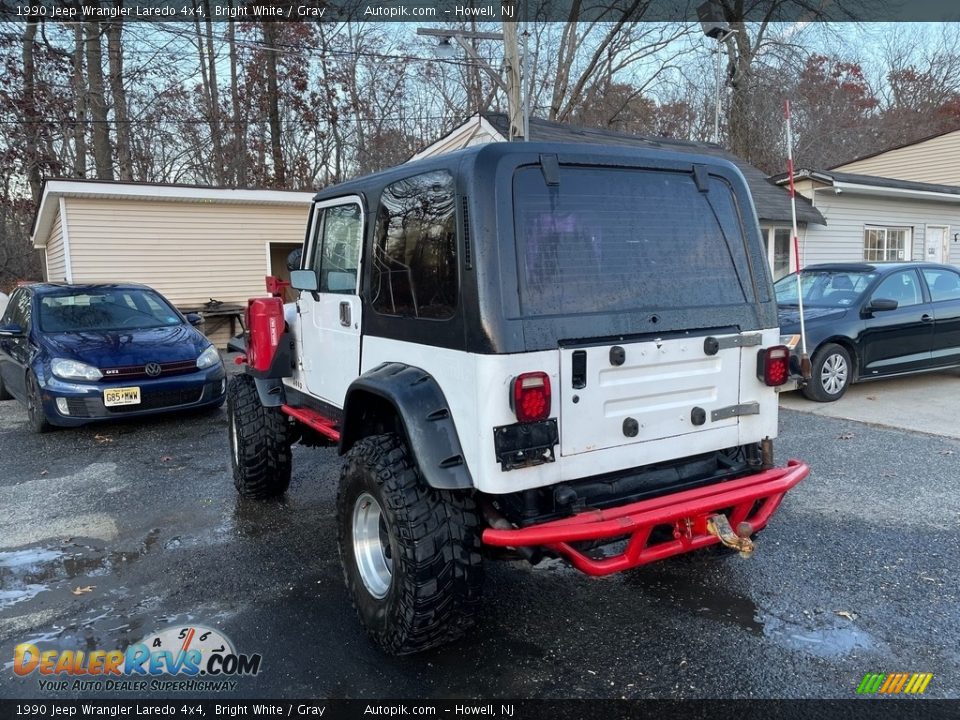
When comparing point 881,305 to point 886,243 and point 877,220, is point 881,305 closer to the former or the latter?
point 877,220

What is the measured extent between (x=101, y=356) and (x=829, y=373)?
7685 mm

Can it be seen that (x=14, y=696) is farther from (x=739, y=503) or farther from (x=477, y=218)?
(x=739, y=503)

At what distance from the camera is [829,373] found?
7.44 metres

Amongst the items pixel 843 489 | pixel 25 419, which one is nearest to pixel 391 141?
pixel 25 419

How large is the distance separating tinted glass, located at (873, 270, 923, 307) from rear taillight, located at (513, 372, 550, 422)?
22.3 ft

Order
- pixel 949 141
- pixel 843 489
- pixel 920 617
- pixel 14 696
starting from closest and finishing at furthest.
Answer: pixel 14 696 → pixel 920 617 → pixel 843 489 → pixel 949 141

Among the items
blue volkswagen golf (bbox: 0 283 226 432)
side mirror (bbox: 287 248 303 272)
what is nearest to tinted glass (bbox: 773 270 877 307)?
side mirror (bbox: 287 248 303 272)

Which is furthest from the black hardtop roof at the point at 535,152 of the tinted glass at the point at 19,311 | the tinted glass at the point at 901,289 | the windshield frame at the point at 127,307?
the tinted glass at the point at 19,311

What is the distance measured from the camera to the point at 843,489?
4.81 metres

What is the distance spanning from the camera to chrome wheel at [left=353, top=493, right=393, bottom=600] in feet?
9.83

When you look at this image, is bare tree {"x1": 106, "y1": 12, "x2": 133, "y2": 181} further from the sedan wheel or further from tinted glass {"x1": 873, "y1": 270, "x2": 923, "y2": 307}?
tinted glass {"x1": 873, "y1": 270, "x2": 923, "y2": 307}

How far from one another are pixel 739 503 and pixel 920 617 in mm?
1166

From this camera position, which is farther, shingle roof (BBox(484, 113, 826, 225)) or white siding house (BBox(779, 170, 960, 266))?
white siding house (BBox(779, 170, 960, 266))

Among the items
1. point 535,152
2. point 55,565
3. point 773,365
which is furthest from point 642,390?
point 55,565
